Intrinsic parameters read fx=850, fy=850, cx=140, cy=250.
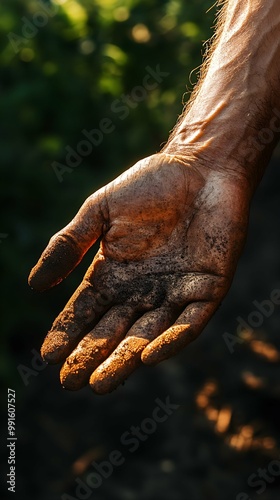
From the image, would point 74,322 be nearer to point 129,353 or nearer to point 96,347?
point 96,347

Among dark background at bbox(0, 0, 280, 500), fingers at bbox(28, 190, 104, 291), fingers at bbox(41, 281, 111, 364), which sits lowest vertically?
dark background at bbox(0, 0, 280, 500)

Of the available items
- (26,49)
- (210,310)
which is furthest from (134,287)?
(26,49)

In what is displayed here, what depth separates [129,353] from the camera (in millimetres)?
2371

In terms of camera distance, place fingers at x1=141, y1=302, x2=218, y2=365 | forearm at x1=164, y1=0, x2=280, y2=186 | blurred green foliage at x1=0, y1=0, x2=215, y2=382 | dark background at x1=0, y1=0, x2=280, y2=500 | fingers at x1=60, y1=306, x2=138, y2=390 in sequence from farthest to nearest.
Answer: blurred green foliage at x1=0, y1=0, x2=215, y2=382 → dark background at x1=0, y1=0, x2=280, y2=500 → forearm at x1=164, y1=0, x2=280, y2=186 → fingers at x1=60, y1=306, x2=138, y2=390 → fingers at x1=141, y1=302, x2=218, y2=365

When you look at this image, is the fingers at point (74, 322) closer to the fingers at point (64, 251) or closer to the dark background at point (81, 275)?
the fingers at point (64, 251)

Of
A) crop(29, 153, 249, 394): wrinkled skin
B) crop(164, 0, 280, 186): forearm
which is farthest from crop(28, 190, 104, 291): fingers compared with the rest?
crop(164, 0, 280, 186): forearm

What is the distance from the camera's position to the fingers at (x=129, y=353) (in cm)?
231

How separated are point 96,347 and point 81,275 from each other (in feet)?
5.76

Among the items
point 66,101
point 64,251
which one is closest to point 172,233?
point 64,251

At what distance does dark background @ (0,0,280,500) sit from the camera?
3752 millimetres

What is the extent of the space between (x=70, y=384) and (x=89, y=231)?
1.52 feet

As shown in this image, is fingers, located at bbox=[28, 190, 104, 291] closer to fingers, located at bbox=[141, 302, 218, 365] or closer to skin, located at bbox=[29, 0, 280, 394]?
skin, located at bbox=[29, 0, 280, 394]

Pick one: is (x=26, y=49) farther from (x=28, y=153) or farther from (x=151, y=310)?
(x=151, y=310)

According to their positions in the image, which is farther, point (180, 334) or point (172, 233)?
point (172, 233)
